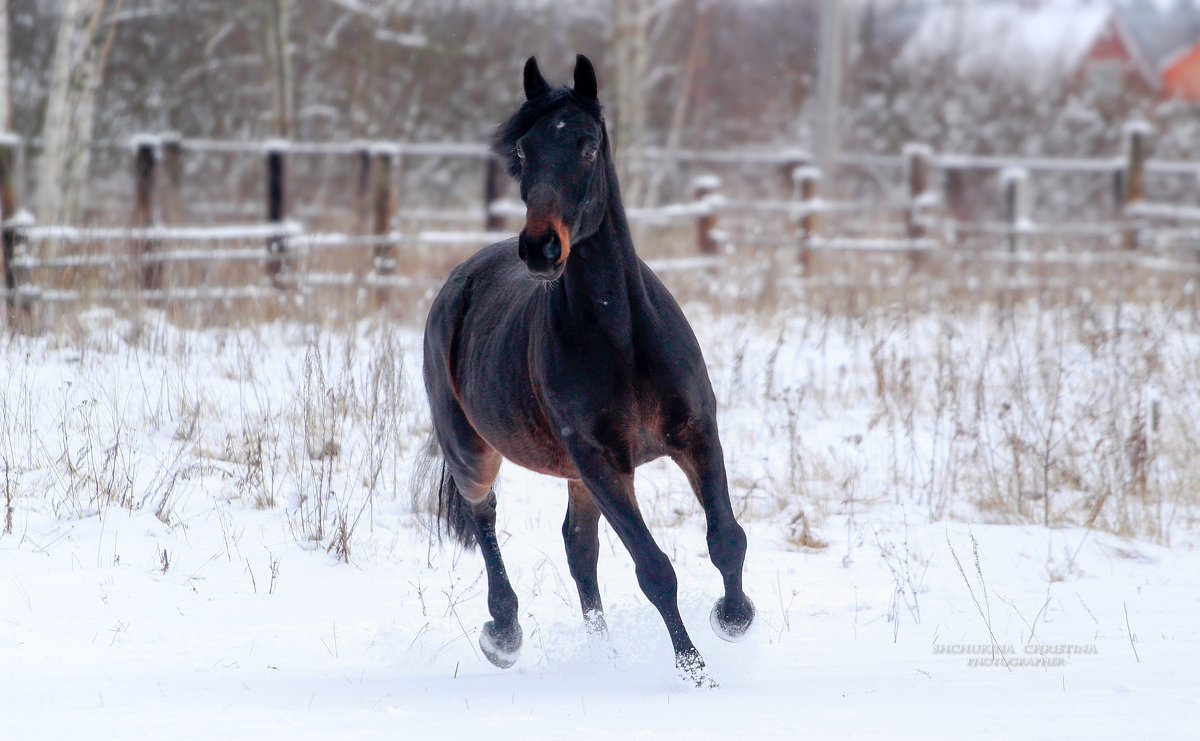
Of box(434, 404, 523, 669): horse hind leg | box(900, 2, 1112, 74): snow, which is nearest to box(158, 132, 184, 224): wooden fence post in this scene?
box(434, 404, 523, 669): horse hind leg

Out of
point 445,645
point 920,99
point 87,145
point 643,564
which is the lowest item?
point 445,645

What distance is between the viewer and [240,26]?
19.0 metres

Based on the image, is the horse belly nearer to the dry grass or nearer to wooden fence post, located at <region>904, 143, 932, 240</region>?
the dry grass

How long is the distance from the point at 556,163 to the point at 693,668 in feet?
4.97

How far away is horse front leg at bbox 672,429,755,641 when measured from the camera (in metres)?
3.29

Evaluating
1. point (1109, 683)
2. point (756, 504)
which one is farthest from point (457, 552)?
point (1109, 683)

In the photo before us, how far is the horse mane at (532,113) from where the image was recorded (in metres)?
3.27

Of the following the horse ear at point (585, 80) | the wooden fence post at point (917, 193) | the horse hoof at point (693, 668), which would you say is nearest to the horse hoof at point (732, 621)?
the horse hoof at point (693, 668)

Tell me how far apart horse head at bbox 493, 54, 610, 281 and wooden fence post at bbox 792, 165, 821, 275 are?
958 centimetres

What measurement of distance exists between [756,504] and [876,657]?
1.85 meters

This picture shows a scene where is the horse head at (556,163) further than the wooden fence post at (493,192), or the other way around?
the wooden fence post at (493,192)

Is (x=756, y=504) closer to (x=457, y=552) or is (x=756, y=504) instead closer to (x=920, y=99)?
(x=457, y=552)

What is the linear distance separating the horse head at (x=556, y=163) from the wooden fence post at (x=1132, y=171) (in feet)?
38.4

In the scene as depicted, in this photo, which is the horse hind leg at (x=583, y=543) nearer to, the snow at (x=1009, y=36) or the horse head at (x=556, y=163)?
the horse head at (x=556, y=163)
